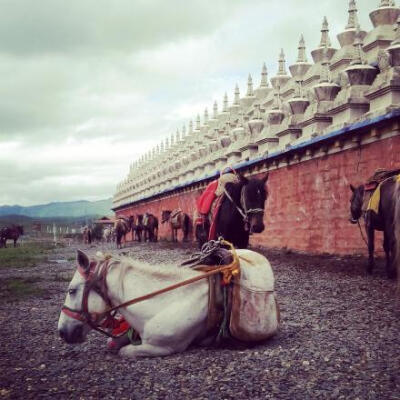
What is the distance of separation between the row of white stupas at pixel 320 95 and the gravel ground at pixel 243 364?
6.16 metres

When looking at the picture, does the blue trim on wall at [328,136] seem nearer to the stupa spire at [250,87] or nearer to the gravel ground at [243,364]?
the gravel ground at [243,364]

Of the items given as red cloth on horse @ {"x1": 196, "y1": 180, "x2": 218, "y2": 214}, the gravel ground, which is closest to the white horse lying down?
the gravel ground

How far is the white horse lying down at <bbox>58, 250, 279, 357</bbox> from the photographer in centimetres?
482

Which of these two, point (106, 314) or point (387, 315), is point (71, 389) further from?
point (387, 315)

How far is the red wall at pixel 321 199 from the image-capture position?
449 inches

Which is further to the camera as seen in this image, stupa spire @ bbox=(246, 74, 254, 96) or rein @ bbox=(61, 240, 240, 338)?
stupa spire @ bbox=(246, 74, 254, 96)

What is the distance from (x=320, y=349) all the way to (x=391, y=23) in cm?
1163

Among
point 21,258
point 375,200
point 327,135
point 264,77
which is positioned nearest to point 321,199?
point 327,135

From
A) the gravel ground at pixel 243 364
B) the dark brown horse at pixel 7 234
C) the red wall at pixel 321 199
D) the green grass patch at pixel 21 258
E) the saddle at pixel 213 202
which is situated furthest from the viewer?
the dark brown horse at pixel 7 234

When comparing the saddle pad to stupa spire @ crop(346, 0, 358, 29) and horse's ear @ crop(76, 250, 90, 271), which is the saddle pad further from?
stupa spire @ crop(346, 0, 358, 29)

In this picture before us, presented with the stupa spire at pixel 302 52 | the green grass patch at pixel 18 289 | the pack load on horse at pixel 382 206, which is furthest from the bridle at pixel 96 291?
the stupa spire at pixel 302 52

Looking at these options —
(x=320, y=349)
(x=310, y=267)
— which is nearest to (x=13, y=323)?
(x=320, y=349)

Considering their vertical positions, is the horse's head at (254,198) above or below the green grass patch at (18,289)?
above

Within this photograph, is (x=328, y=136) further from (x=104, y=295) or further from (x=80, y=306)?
(x=80, y=306)
